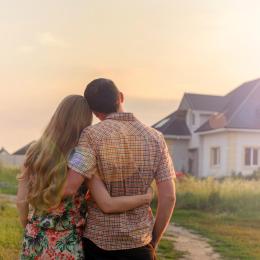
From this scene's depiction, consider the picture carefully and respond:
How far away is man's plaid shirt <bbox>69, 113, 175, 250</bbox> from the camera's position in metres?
3.54

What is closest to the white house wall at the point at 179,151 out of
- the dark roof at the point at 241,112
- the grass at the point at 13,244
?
the dark roof at the point at 241,112

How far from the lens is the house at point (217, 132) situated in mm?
31531

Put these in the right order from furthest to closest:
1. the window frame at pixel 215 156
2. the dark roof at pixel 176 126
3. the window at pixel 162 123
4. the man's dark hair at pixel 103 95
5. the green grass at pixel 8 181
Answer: the window at pixel 162 123
the dark roof at pixel 176 126
the window frame at pixel 215 156
the green grass at pixel 8 181
the man's dark hair at pixel 103 95

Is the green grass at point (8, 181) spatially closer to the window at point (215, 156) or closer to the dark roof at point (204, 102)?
the window at point (215, 156)

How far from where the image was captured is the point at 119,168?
3.55m

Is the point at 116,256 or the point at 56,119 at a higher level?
the point at 56,119

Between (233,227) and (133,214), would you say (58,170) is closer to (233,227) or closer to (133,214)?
(133,214)

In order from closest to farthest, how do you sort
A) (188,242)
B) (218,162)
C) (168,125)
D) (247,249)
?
(247,249) < (188,242) < (218,162) < (168,125)

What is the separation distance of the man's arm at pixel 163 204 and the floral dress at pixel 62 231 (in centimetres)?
46

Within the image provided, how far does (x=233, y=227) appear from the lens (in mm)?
13055

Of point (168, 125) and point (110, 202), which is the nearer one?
point (110, 202)

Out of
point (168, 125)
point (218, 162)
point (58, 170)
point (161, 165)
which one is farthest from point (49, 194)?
point (168, 125)

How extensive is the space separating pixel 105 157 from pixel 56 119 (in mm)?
409

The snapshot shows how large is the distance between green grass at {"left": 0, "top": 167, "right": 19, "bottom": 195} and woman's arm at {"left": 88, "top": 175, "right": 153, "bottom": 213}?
19.4 metres
